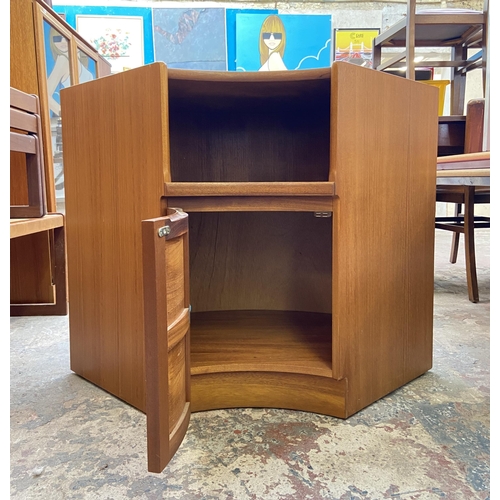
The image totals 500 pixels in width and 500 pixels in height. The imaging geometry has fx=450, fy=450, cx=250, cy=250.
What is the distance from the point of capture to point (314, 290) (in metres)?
1.49

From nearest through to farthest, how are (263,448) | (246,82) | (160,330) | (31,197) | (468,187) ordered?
1. (160,330)
2. (263,448)
3. (246,82)
4. (31,197)
5. (468,187)

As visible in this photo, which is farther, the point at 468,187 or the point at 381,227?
the point at 468,187

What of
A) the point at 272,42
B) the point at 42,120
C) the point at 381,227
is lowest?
the point at 381,227

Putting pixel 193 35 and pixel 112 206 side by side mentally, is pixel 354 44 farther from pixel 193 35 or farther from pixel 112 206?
pixel 112 206

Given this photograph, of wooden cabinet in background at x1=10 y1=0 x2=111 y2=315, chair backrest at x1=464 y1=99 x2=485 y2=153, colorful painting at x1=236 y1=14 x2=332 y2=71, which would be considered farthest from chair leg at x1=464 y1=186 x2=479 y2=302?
colorful painting at x1=236 y1=14 x2=332 y2=71

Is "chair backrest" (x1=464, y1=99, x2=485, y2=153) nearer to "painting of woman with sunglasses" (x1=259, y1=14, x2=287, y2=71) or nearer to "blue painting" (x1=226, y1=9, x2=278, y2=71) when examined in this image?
"painting of woman with sunglasses" (x1=259, y1=14, x2=287, y2=71)

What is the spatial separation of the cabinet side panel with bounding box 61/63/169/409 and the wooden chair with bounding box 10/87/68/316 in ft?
1.07

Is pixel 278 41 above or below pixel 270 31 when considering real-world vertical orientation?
below

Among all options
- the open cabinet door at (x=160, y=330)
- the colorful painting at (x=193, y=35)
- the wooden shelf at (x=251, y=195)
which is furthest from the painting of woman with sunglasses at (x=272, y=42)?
the open cabinet door at (x=160, y=330)

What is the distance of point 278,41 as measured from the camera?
4820 mm

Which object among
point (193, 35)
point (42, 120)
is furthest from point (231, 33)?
point (42, 120)

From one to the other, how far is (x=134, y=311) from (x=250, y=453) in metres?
0.40

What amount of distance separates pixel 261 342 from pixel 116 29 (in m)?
4.63

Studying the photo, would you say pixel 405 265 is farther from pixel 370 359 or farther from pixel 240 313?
pixel 240 313
